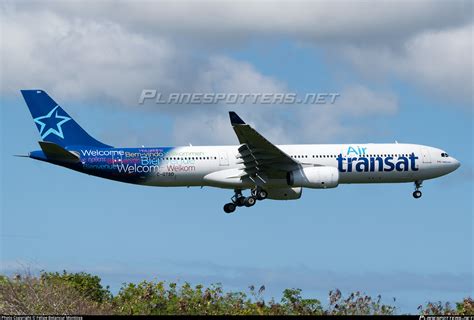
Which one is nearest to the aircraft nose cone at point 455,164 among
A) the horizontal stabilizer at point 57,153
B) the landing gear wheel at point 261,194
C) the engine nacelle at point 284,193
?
the engine nacelle at point 284,193

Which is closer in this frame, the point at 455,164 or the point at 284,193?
the point at 284,193

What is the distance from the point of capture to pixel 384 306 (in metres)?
60.4

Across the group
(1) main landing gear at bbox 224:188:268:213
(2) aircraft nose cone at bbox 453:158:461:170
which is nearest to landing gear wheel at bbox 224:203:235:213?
(1) main landing gear at bbox 224:188:268:213

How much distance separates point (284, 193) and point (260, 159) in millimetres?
6099

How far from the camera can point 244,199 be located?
7831cm

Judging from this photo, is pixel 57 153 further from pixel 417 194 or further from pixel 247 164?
pixel 417 194

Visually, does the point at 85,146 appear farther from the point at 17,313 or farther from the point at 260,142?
the point at 17,313

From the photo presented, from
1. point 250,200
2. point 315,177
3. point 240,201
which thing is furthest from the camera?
point 240,201

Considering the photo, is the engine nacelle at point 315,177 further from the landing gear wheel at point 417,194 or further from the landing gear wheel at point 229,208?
the landing gear wheel at point 417,194

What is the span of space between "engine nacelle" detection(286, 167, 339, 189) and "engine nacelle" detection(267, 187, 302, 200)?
14.4ft

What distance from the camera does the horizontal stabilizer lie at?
74375mm

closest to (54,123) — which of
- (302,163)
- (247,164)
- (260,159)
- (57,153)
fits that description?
(57,153)

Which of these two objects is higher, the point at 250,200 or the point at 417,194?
the point at 417,194

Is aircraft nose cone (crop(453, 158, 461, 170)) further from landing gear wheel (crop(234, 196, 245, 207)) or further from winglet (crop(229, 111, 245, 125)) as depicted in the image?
winglet (crop(229, 111, 245, 125))
